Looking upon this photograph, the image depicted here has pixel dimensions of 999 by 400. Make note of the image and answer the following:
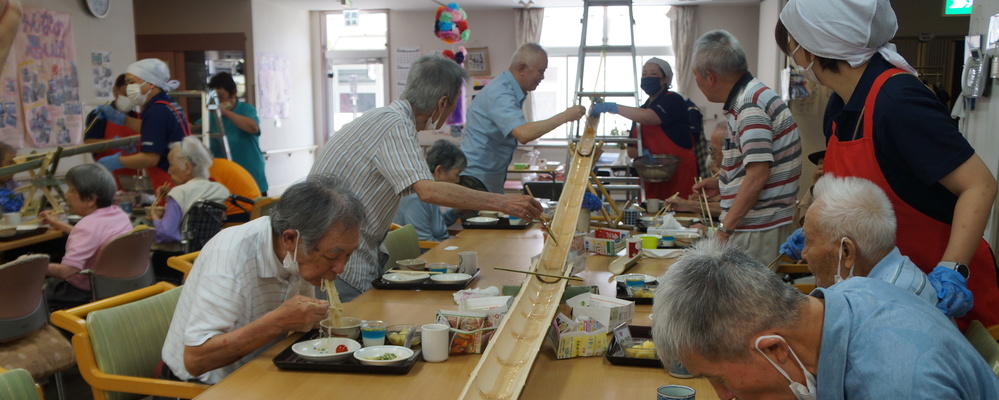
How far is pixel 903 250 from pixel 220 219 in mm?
3856

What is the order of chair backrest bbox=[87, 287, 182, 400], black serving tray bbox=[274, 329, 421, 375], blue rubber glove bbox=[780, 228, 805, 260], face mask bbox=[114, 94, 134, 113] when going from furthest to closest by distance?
face mask bbox=[114, 94, 134, 113] < blue rubber glove bbox=[780, 228, 805, 260] < chair backrest bbox=[87, 287, 182, 400] < black serving tray bbox=[274, 329, 421, 375]

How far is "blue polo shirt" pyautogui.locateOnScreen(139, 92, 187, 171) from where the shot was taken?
4988 mm

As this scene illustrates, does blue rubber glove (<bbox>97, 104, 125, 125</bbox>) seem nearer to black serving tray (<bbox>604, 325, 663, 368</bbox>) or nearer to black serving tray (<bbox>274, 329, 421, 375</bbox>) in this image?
black serving tray (<bbox>274, 329, 421, 375</bbox>)

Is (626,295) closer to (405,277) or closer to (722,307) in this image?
(405,277)

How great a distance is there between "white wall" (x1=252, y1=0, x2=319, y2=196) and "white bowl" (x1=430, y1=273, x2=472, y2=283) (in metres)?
8.43

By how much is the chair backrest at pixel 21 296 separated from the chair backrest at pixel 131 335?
1166 millimetres

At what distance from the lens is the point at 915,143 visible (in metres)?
1.83

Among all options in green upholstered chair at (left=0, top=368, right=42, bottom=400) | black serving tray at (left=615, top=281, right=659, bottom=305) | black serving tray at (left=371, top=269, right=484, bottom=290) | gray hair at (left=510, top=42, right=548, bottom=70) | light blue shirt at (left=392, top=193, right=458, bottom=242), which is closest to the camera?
green upholstered chair at (left=0, top=368, right=42, bottom=400)

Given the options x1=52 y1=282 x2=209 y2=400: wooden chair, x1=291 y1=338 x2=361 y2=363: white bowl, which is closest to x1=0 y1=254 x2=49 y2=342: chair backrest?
x1=52 y1=282 x2=209 y2=400: wooden chair

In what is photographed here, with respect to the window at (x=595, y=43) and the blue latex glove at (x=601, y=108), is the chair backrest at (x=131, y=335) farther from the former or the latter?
the window at (x=595, y=43)

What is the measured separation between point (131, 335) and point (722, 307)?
179 cm

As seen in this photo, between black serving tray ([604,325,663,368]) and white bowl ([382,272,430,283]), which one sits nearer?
black serving tray ([604,325,663,368])

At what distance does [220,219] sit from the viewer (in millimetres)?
4688

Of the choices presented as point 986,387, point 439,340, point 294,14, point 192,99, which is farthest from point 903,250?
point 294,14
